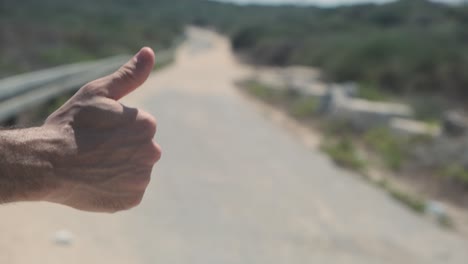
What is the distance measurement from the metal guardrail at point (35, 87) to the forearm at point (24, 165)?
5359mm

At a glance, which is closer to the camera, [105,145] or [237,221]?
[105,145]

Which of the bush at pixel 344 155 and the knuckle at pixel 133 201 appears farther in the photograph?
the bush at pixel 344 155

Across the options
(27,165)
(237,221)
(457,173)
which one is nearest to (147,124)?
(27,165)

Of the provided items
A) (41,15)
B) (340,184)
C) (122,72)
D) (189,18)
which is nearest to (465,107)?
(340,184)

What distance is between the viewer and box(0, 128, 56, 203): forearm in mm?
2066

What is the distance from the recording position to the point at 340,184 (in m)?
8.89

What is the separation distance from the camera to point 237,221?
20.6 ft

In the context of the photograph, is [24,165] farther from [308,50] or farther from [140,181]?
[308,50]

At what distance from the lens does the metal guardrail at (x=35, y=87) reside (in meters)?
7.82

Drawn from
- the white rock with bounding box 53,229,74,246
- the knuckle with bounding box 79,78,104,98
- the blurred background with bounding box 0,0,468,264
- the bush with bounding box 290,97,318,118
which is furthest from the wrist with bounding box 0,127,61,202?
the bush with bounding box 290,97,318,118

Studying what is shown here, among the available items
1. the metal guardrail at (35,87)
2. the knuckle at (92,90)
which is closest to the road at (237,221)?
the metal guardrail at (35,87)

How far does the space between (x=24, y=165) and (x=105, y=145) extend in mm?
284

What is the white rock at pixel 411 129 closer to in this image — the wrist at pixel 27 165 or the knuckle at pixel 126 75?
the knuckle at pixel 126 75

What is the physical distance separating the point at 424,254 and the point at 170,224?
8.13ft
